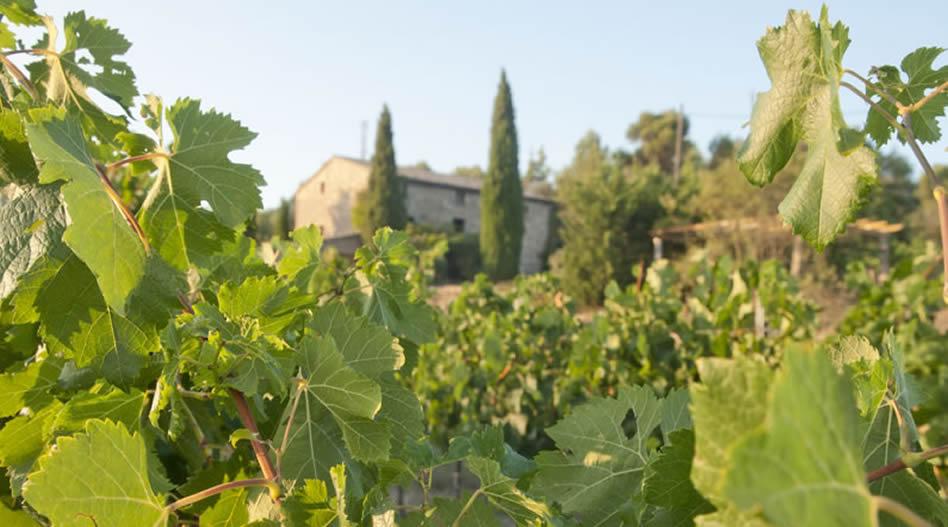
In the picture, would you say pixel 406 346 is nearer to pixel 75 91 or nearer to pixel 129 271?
pixel 129 271

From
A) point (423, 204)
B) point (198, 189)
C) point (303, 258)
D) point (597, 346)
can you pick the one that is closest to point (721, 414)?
point (198, 189)

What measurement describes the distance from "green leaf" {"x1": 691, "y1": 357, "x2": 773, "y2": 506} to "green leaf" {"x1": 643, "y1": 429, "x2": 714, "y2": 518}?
0.81 ft

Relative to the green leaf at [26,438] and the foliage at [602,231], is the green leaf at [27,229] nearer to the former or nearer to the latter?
the green leaf at [26,438]

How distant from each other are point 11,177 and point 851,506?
105 cm

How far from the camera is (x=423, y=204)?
3831 centimetres

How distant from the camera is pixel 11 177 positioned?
1021mm

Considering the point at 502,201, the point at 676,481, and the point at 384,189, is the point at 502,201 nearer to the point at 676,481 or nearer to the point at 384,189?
the point at 384,189

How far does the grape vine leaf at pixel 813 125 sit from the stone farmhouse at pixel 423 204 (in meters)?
36.1

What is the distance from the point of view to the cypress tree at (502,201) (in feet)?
106

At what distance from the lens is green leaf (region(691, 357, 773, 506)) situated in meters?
0.52

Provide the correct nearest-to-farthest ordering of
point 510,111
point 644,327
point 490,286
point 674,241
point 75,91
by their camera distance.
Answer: point 75,91 < point 644,327 < point 490,286 < point 674,241 < point 510,111

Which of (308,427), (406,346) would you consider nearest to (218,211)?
(308,427)

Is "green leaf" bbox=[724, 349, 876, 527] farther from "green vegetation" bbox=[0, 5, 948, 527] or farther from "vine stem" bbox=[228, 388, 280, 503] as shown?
"vine stem" bbox=[228, 388, 280, 503]

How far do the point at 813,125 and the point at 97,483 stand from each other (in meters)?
0.90
